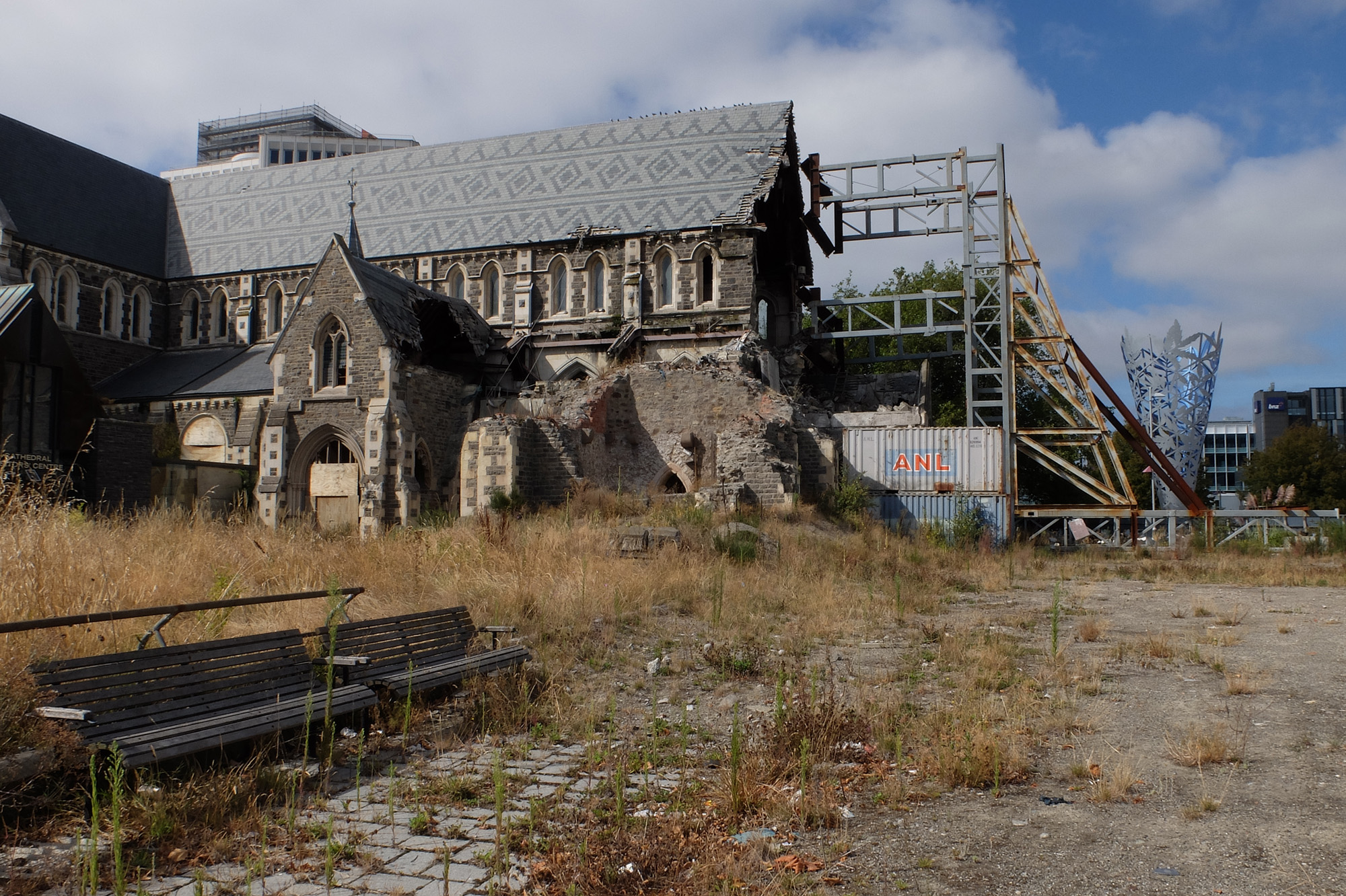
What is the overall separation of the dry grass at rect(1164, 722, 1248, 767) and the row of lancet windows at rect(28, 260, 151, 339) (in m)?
31.9

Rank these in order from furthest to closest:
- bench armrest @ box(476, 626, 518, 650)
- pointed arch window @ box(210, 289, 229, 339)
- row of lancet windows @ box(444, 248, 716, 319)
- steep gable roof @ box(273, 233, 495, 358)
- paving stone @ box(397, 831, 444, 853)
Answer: pointed arch window @ box(210, 289, 229, 339) → row of lancet windows @ box(444, 248, 716, 319) → steep gable roof @ box(273, 233, 495, 358) → bench armrest @ box(476, 626, 518, 650) → paving stone @ box(397, 831, 444, 853)

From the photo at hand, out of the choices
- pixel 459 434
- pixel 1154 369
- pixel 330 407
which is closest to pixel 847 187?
pixel 459 434

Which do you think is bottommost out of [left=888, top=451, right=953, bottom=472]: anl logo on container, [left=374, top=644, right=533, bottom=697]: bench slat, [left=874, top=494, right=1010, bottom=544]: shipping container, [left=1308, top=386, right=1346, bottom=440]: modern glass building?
[left=374, top=644, right=533, bottom=697]: bench slat

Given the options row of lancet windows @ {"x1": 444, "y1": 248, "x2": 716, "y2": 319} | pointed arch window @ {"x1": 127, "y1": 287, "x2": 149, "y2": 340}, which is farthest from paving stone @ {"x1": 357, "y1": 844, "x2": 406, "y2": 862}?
pointed arch window @ {"x1": 127, "y1": 287, "x2": 149, "y2": 340}

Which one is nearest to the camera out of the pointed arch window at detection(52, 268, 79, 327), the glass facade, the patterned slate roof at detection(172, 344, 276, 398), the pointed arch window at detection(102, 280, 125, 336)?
the glass facade

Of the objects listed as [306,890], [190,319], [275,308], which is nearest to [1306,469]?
[275,308]

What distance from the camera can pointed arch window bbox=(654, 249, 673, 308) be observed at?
91.8ft

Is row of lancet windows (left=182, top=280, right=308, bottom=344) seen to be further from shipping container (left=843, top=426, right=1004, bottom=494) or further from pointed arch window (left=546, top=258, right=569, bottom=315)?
shipping container (left=843, top=426, right=1004, bottom=494)

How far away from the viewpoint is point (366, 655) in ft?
22.1

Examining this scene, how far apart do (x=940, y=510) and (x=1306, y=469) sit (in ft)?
96.2

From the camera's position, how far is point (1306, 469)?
41.2 m

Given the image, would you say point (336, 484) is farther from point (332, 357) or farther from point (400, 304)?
point (400, 304)

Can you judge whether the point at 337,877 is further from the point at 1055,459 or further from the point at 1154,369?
the point at 1154,369

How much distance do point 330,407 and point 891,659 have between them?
1795cm
